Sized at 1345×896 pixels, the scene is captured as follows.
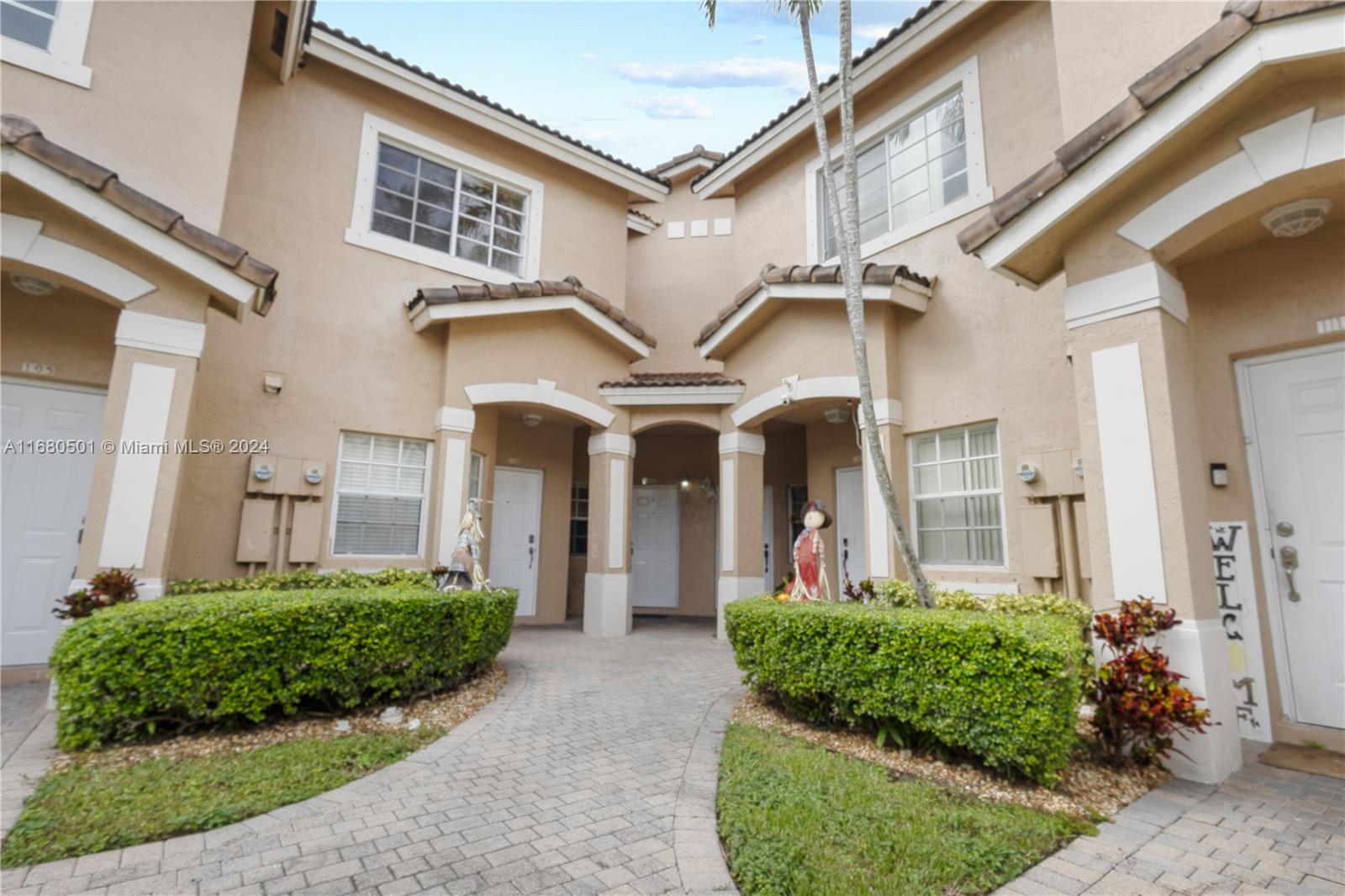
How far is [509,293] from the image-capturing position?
29.1 ft

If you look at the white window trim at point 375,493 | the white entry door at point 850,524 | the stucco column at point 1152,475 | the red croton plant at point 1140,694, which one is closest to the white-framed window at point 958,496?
the white entry door at point 850,524

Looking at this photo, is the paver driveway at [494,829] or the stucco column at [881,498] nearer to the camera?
the paver driveway at [494,829]

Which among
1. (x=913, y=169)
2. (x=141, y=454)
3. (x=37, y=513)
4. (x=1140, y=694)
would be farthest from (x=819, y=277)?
(x=37, y=513)

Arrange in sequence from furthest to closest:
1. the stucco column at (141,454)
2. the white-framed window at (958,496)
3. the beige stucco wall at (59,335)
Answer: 1. the white-framed window at (958,496)
2. the beige stucco wall at (59,335)
3. the stucco column at (141,454)

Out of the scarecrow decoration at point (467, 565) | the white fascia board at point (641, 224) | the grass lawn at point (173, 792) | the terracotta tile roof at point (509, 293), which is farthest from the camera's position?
the white fascia board at point (641, 224)

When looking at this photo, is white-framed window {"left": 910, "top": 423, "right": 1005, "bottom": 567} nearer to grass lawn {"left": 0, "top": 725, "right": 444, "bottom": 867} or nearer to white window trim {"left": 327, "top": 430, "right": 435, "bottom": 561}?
grass lawn {"left": 0, "top": 725, "right": 444, "bottom": 867}

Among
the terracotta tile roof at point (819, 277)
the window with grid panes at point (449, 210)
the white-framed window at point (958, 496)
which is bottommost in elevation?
the white-framed window at point (958, 496)

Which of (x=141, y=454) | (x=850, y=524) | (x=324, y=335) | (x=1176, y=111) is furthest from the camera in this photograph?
(x=850, y=524)

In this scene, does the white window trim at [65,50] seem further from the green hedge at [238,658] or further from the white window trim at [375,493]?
the green hedge at [238,658]

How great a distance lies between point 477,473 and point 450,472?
49.6 inches

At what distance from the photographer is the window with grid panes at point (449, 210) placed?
924 cm

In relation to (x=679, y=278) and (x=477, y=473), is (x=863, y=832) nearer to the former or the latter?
(x=477, y=473)

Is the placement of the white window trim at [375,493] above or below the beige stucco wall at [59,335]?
below

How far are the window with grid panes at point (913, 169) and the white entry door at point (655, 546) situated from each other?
586cm
